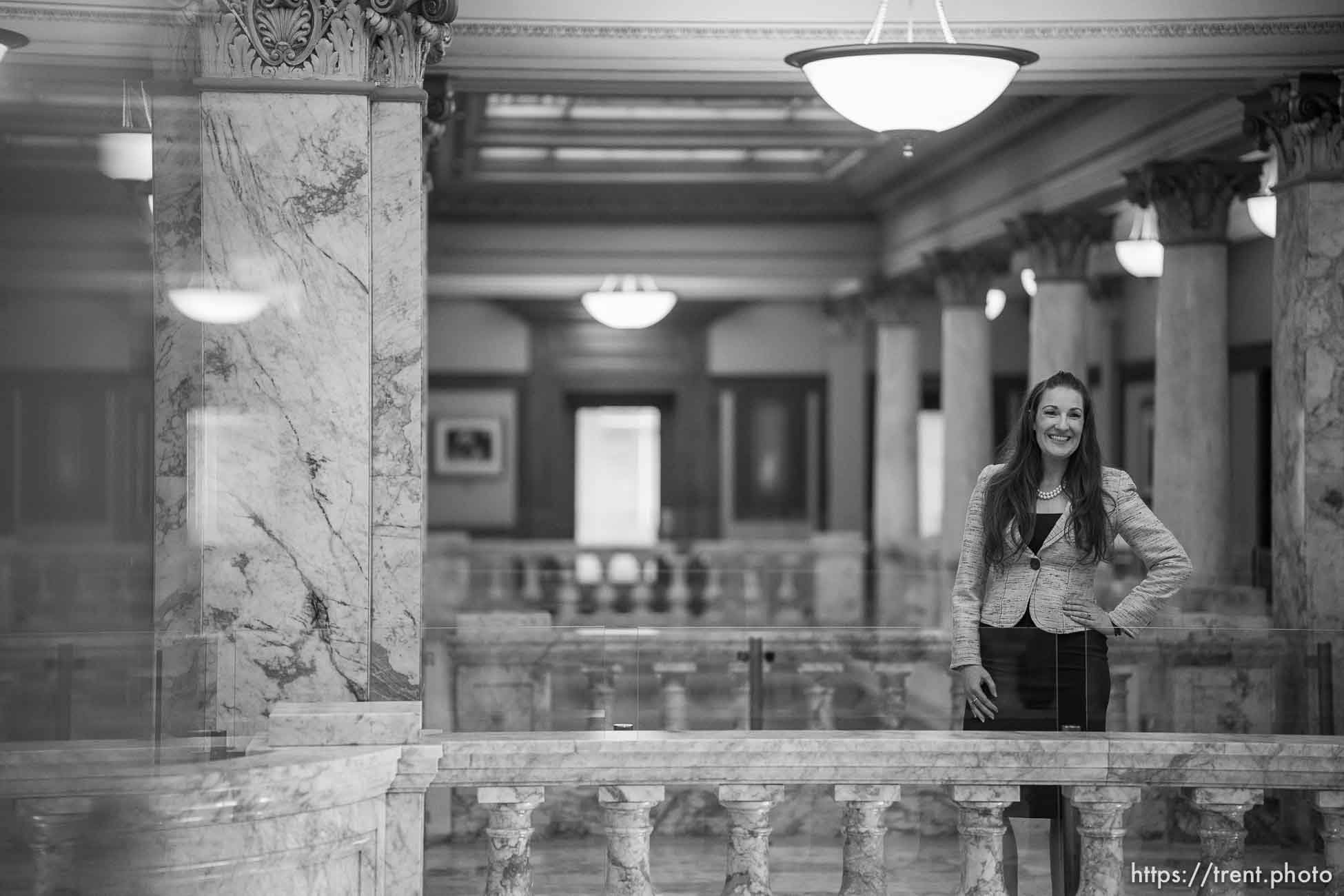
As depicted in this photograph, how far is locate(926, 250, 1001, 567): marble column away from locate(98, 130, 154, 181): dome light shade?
1106 centimetres

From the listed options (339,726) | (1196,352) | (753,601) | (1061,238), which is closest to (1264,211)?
(1196,352)

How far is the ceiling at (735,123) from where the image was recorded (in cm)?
746

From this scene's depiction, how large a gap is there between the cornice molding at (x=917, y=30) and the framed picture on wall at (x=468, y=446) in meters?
14.5

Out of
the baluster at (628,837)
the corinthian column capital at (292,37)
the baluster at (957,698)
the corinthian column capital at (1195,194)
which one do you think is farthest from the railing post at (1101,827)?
the corinthian column capital at (1195,194)

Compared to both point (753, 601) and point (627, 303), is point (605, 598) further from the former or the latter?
point (627, 303)

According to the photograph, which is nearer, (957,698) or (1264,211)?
(957,698)

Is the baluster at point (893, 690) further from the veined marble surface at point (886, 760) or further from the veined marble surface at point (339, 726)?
the veined marble surface at point (339, 726)

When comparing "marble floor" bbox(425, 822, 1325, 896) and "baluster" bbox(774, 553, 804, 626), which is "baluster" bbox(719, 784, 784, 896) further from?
"baluster" bbox(774, 553, 804, 626)

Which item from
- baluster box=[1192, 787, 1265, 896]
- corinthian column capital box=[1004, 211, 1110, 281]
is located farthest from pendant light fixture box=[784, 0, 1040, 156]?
corinthian column capital box=[1004, 211, 1110, 281]

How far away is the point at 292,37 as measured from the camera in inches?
201

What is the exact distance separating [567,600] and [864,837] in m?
9.55

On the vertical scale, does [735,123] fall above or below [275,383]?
above

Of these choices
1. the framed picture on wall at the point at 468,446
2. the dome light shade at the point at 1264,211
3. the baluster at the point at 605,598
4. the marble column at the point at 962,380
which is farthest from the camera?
the framed picture on wall at the point at 468,446

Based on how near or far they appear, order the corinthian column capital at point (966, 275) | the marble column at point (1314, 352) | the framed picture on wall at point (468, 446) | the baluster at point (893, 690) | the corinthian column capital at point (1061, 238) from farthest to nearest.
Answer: the framed picture on wall at point (468, 446) < the corinthian column capital at point (966, 275) < the corinthian column capital at point (1061, 238) < the marble column at point (1314, 352) < the baluster at point (893, 690)
